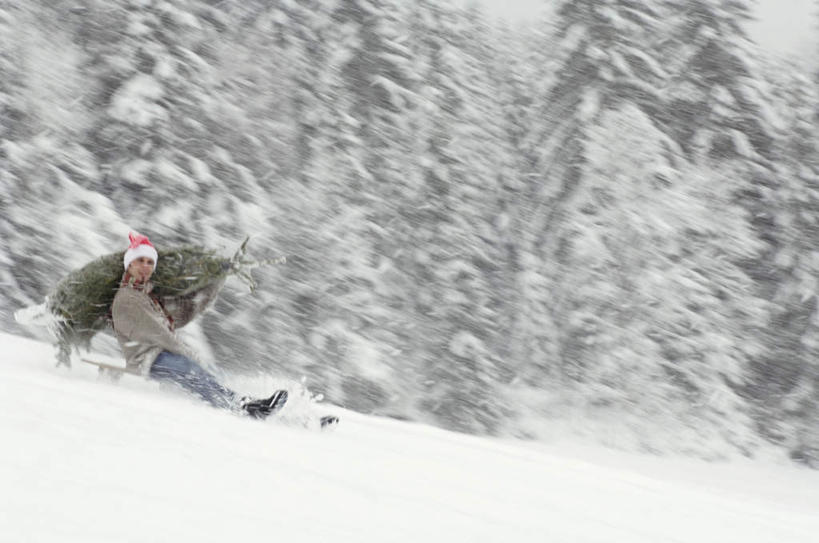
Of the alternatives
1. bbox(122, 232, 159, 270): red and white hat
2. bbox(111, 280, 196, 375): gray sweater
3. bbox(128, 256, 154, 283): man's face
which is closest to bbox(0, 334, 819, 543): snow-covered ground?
bbox(111, 280, 196, 375): gray sweater

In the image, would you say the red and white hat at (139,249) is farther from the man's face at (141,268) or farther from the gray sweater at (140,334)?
the gray sweater at (140,334)

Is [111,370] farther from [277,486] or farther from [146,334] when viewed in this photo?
[277,486]

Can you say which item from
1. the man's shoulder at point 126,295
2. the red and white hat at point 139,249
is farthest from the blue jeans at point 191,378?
the red and white hat at point 139,249

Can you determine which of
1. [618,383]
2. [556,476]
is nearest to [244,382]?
[556,476]

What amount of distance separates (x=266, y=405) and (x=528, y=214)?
1054 cm

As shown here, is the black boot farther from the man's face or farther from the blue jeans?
the man's face

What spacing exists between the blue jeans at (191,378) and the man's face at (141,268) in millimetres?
589

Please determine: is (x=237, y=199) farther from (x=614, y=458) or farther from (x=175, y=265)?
(x=614, y=458)

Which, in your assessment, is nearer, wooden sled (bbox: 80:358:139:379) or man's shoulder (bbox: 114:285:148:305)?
wooden sled (bbox: 80:358:139:379)

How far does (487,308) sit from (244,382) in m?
7.90

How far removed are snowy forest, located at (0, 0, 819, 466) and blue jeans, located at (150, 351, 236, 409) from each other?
17.5 ft

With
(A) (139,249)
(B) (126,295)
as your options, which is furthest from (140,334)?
(A) (139,249)

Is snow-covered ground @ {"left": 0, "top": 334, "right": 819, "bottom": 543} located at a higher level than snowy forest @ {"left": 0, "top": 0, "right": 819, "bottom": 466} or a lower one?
higher

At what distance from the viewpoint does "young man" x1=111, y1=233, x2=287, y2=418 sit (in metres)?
5.44
